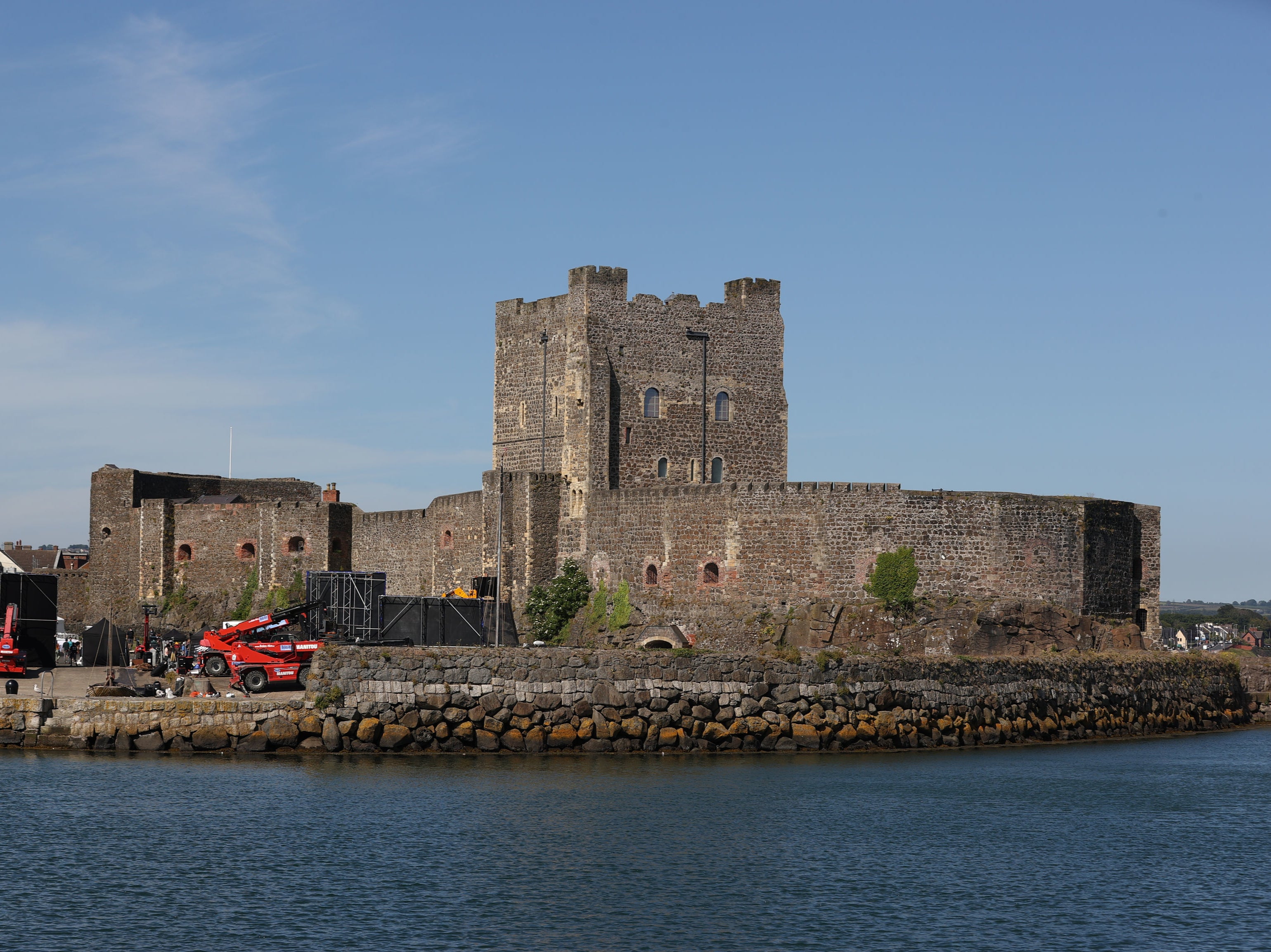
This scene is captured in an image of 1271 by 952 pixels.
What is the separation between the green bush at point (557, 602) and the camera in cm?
5078

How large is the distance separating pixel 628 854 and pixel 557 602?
915 inches

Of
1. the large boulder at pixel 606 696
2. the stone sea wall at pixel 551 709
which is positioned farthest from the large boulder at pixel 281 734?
the large boulder at pixel 606 696

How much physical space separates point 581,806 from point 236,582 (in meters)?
36.4

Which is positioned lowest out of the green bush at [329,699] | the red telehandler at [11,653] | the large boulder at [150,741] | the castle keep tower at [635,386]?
the large boulder at [150,741]

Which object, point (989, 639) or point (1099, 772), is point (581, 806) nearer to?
point (1099, 772)

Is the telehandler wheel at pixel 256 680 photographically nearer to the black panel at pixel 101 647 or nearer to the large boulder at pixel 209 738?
the large boulder at pixel 209 738

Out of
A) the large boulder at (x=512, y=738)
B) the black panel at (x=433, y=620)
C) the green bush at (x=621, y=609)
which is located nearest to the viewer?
the large boulder at (x=512, y=738)

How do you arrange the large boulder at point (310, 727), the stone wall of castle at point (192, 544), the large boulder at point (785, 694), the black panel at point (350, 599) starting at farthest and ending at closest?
the stone wall of castle at point (192, 544) → the black panel at point (350, 599) → the large boulder at point (785, 694) → the large boulder at point (310, 727)

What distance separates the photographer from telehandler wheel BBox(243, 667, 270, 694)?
40.9m

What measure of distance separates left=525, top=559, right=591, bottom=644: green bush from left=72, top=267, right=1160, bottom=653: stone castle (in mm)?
550

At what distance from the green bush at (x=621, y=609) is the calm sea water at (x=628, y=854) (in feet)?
40.0

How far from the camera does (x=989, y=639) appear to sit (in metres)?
43.5

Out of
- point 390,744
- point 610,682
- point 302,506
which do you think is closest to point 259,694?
point 390,744

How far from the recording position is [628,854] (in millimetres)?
28031
